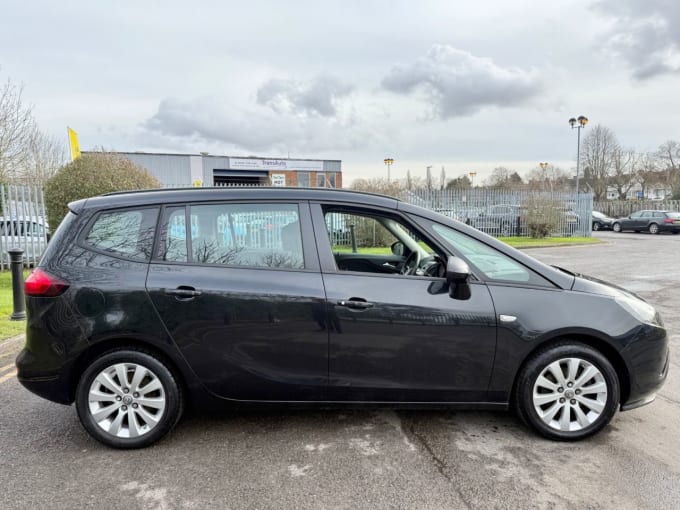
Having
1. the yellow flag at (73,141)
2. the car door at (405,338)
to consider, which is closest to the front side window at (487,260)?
the car door at (405,338)

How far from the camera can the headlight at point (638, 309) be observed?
321 centimetres

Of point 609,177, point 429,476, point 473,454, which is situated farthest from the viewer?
point 609,177

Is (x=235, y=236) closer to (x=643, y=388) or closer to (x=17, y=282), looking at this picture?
(x=643, y=388)

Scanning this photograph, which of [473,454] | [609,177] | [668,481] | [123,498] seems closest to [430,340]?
[473,454]

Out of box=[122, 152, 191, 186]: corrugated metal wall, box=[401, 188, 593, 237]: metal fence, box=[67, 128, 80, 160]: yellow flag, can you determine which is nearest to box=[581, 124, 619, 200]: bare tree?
box=[401, 188, 593, 237]: metal fence

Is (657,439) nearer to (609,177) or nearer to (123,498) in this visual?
(123,498)

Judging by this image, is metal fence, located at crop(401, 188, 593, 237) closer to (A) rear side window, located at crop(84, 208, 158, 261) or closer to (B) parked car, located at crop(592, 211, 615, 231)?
(B) parked car, located at crop(592, 211, 615, 231)

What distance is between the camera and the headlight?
3.21m

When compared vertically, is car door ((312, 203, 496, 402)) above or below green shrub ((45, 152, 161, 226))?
below

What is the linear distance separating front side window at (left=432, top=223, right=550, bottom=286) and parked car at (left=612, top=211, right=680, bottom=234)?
30751 millimetres

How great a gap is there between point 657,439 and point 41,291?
176 inches

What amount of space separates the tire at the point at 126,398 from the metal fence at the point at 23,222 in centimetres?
1005

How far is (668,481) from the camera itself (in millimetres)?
2719

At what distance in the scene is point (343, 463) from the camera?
2902 millimetres
